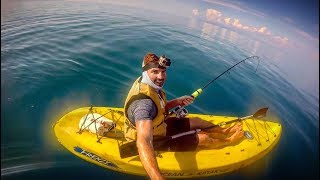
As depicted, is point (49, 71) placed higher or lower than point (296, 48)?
lower

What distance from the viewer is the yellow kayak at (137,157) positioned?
5.29 metres

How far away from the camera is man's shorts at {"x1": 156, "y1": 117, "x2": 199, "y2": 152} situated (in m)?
5.45

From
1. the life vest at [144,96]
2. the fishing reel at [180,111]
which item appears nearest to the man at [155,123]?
the life vest at [144,96]

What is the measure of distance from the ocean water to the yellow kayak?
56cm

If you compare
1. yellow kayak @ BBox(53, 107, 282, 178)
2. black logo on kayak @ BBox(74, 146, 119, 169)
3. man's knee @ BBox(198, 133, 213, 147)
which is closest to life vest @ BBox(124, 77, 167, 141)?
yellow kayak @ BBox(53, 107, 282, 178)

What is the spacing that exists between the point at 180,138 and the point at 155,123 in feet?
3.36

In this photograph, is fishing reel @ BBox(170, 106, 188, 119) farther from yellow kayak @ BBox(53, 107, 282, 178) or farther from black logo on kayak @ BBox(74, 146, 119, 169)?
black logo on kayak @ BBox(74, 146, 119, 169)

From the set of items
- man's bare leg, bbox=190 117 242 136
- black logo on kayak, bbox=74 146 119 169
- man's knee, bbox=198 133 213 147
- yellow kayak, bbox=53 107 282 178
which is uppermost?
man's bare leg, bbox=190 117 242 136

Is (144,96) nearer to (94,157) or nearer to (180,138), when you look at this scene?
(180,138)

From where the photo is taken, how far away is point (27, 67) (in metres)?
10.1

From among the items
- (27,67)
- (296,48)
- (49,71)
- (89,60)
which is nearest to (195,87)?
(89,60)

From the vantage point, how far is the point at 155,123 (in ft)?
15.5

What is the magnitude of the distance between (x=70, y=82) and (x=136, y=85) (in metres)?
5.86

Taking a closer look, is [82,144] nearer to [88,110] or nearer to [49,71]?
[88,110]
